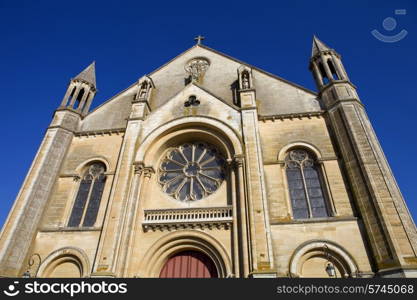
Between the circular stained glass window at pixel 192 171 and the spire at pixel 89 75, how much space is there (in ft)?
21.9

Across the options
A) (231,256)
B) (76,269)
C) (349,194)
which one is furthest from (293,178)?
(76,269)

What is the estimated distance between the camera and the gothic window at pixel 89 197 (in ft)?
36.2

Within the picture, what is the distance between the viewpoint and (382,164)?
9.51m

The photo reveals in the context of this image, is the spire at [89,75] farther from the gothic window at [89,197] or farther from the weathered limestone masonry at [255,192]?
the weathered limestone masonry at [255,192]

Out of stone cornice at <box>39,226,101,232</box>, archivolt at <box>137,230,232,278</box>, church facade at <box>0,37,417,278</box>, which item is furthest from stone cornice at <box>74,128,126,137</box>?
archivolt at <box>137,230,232,278</box>

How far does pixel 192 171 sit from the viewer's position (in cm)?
1215

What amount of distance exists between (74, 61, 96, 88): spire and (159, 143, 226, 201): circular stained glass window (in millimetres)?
6676

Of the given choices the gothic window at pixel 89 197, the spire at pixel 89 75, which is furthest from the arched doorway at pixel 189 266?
the spire at pixel 89 75

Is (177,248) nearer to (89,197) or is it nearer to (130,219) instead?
(130,219)

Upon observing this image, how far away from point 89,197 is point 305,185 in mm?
8745

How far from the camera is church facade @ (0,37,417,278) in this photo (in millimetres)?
8766

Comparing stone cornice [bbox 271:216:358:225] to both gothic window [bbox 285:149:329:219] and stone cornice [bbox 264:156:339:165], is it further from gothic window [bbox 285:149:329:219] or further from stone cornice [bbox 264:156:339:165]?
stone cornice [bbox 264:156:339:165]

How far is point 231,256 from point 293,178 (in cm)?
390

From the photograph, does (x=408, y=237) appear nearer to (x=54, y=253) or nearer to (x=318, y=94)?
(x=318, y=94)
